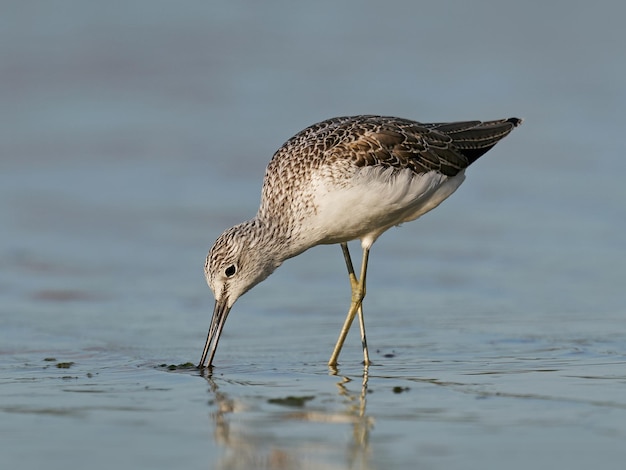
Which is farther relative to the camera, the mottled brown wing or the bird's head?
the mottled brown wing

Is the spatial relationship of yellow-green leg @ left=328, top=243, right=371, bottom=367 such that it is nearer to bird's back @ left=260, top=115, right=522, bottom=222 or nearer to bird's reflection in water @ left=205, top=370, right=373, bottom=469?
bird's back @ left=260, top=115, right=522, bottom=222

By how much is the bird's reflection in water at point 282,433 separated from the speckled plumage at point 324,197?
198cm

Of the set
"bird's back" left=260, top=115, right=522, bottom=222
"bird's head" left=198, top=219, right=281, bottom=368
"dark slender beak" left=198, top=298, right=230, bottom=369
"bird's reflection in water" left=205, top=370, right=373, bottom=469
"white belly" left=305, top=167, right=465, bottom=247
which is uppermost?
"bird's back" left=260, top=115, right=522, bottom=222

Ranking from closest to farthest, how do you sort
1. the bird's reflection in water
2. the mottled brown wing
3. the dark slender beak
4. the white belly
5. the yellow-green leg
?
1. the bird's reflection in water
2. the dark slender beak
3. the white belly
4. the yellow-green leg
5. the mottled brown wing

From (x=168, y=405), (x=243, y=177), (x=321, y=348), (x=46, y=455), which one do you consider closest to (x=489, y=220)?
(x=243, y=177)

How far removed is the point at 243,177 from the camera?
16891 mm

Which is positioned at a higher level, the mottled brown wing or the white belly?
the mottled brown wing

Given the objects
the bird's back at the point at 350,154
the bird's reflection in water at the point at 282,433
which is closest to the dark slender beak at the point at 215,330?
the bird's back at the point at 350,154

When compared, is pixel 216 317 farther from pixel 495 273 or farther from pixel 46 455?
pixel 495 273

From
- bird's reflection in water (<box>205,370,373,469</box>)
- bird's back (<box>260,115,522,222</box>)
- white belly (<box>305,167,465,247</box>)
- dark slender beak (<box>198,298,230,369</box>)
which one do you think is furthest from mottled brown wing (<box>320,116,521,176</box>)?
bird's reflection in water (<box>205,370,373,469</box>)

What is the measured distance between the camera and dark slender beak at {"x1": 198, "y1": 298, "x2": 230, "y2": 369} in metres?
9.67

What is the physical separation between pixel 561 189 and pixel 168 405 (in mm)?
9631

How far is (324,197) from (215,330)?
4.53 ft

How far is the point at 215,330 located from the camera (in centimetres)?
994
